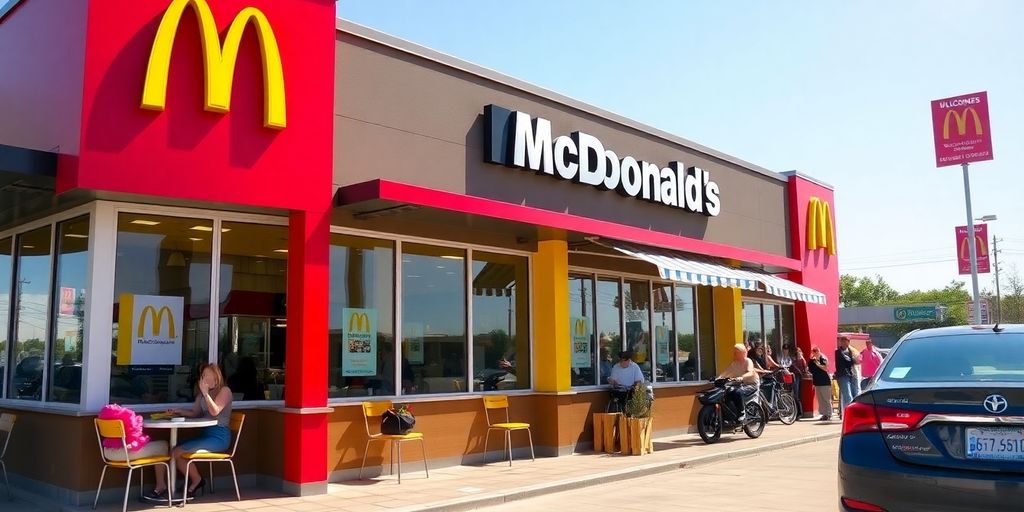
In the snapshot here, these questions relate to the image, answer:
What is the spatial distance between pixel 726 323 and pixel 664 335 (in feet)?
6.69

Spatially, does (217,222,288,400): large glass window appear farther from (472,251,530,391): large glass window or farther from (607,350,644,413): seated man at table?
(607,350,644,413): seated man at table

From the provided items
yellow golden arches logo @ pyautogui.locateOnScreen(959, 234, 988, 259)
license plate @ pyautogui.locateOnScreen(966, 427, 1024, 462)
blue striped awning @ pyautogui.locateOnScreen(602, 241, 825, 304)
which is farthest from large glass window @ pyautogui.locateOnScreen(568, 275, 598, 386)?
yellow golden arches logo @ pyautogui.locateOnScreen(959, 234, 988, 259)

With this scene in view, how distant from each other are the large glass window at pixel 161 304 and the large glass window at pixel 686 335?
9526 mm

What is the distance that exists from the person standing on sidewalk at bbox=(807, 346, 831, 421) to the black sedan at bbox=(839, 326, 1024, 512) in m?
12.9

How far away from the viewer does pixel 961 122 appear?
21391mm

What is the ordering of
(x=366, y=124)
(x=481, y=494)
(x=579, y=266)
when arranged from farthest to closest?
(x=579, y=266)
(x=366, y=124)
(x=481, y=494)

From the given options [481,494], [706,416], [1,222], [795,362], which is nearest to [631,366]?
[706,416]

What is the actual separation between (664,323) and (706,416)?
2.44 metres

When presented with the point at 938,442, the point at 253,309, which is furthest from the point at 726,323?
the point at 938,442

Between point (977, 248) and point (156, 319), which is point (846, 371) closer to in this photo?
point (977, 248)

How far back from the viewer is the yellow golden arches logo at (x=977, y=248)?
2290 centimetres

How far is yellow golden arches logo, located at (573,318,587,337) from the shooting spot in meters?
13.7

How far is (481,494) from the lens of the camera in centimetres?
909

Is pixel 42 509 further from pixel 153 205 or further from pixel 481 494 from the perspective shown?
pixel 481 494
